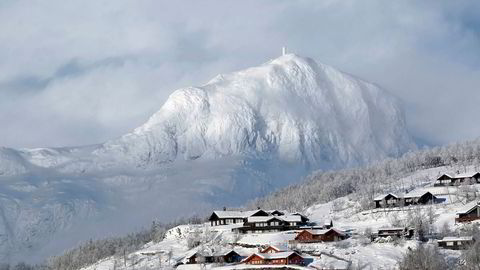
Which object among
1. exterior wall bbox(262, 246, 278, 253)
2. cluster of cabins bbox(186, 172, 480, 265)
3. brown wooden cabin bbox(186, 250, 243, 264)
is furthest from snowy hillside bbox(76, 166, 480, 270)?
exterior wall bbox(262, 246, 278, 253)

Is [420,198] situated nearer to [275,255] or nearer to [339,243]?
[339,243]

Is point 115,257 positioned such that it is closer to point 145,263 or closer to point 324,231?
point 145,263

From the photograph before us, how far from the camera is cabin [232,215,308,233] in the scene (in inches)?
6501

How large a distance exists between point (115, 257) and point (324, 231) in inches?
1678

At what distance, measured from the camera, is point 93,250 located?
194m

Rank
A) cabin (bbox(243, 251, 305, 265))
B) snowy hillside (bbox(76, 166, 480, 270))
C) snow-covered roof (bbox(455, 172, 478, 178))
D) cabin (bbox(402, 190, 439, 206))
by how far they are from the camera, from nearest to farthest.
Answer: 1. snowy hillside (bbox(76, 166, 480, 270))
2. cabin (bbox(243, 251, 305, 265))
3. cabin (bbox(402, 190, 439, 206))
4. snow-covered roof (bbox(455, 172, 478, 178))

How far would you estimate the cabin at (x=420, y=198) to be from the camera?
550 feet

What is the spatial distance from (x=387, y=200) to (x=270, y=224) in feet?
83.2

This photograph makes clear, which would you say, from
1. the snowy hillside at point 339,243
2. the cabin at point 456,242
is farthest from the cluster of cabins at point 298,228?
the snowy hillside at point 339,243

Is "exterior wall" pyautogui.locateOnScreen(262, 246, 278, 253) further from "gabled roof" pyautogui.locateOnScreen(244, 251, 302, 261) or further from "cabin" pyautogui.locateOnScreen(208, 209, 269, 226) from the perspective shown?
"cabin" pyautogui.locateOnScreen(208, 209, 269, 226)

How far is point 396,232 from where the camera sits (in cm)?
14025

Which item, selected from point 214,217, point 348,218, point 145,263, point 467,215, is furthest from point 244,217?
point 467,215

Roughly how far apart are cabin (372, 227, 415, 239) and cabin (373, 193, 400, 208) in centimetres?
3090

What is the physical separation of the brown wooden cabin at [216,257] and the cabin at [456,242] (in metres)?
32.4
